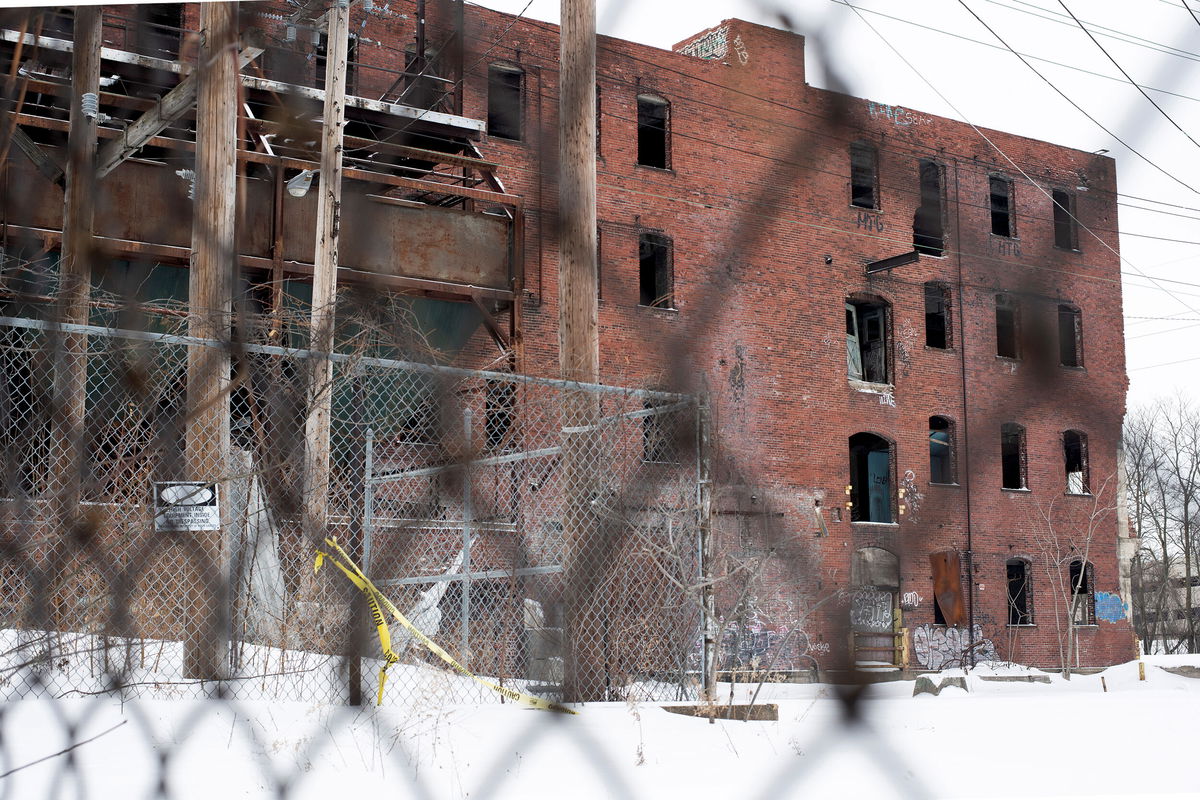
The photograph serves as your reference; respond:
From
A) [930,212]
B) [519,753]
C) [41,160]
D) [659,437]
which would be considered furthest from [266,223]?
[930,212]

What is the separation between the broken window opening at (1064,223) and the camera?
0.76 metres

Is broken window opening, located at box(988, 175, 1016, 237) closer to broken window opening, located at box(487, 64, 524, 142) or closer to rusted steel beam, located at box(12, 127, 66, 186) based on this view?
broken window opening, located at box(487, 64, 524, 142)

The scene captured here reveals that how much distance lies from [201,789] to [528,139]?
8.17 ft

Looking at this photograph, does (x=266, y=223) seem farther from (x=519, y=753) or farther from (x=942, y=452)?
(x=942, y=452)

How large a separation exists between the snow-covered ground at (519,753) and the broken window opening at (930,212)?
79cm

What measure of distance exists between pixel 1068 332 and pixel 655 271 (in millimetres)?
1041

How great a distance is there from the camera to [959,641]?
2078 centimetres

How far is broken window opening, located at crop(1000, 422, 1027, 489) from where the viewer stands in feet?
2.67

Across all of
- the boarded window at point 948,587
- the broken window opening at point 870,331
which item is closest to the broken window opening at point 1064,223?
the boarded window at point 948,587

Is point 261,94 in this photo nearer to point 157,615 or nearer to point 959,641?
point 157,615

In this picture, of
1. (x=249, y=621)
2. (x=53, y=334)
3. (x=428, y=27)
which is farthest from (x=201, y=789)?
(x=428, y=27)

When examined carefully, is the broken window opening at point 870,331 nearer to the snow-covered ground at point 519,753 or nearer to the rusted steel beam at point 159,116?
the snow-covered ground at point 519,753

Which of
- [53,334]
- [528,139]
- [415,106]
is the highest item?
[415,106]

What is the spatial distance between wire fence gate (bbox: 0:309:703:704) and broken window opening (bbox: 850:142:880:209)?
0.56 meters
